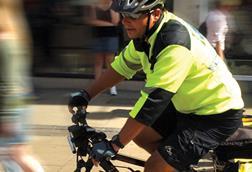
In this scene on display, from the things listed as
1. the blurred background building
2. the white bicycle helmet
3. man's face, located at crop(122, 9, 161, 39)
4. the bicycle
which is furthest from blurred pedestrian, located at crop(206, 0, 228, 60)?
the white bicycle helmet

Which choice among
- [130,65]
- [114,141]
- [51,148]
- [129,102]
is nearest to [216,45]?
[129,102]

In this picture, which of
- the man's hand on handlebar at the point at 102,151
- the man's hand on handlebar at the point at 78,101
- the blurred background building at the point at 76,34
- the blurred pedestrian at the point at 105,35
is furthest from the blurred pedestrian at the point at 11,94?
the blurred background building at the point at 76,34

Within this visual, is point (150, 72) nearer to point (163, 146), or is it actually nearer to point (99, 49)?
point (163, 146)

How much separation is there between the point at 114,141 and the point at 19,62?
3.03 feet

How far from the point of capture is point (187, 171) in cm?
335

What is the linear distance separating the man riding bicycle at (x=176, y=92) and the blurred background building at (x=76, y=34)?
5.31 metres

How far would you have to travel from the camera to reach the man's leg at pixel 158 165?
3255 millimetres

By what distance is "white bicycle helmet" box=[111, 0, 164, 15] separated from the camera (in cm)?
302

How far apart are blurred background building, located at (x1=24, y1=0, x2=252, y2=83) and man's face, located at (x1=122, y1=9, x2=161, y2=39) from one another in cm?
541

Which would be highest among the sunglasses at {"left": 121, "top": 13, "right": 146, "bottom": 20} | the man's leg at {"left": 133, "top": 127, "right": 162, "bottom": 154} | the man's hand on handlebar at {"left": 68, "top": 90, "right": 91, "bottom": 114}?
the sunglasses at {"left": 121, "top": 13, "right": 146, "bottom": 20}

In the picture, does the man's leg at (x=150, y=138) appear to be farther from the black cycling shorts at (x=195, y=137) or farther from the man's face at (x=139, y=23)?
the man's face at (x=139, y=23)

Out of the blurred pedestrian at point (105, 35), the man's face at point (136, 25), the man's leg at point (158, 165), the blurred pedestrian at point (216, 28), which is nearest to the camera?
the man's face at point (136, 25)

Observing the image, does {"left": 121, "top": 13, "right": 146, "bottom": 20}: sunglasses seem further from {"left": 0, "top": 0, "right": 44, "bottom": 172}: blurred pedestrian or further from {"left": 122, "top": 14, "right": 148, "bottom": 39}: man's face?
{"left": 0, "top": 0, "right": 44, "bottom": 172}: blurred pedestrian

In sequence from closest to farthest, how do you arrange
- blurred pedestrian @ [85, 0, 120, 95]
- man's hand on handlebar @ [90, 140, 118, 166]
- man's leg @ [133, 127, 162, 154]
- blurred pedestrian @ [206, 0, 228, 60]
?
man's hand on handlebar @ [90, 140, 118, 166] < man's leg @ [133, 127, 162, 154] < blurred pedestrian @ [206, 0, 228, 60] < blurred pedestrian @ [85, 0, 120, 95]
